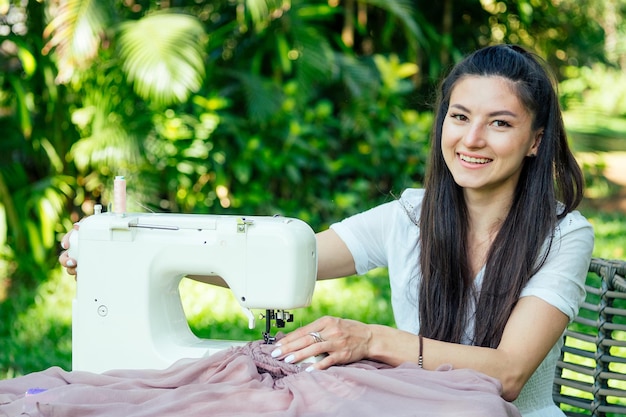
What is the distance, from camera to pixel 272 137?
6.88m

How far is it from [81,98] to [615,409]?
436 cm

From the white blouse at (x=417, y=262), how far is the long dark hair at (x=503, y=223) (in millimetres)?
40

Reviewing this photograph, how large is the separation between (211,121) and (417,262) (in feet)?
13.5

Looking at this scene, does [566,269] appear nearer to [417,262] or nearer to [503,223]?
[503,223]

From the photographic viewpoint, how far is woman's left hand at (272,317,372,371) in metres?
2.05

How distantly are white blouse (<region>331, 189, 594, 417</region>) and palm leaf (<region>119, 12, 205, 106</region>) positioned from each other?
9.57ft

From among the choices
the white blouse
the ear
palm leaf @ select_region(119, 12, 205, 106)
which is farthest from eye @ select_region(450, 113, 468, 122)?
palm leaf @ select_region(119, 12, 205, 106)

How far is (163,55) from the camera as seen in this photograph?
5.45 meters

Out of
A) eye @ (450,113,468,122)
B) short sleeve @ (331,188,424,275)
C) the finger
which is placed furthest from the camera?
short sleeve @ (331,188,424,275)

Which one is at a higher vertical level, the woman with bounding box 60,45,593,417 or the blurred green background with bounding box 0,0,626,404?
the blurred green background with bounding box 0,0,626,404

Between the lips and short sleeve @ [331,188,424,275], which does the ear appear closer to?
the lips

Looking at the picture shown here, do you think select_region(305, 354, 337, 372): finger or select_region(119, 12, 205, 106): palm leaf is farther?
select_region(119, 12, 205, 106): palm leaf

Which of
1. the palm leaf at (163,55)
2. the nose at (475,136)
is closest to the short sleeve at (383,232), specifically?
the nose at (475,136)

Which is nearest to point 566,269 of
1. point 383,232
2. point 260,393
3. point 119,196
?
point 383,232
